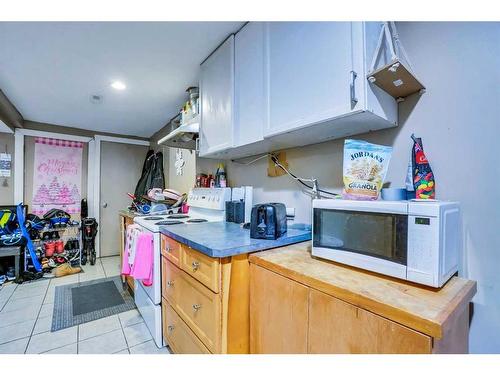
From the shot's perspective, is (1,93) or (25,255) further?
(25,255)

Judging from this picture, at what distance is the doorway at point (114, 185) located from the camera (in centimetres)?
384

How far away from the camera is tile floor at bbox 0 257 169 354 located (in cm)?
158

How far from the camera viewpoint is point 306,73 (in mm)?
1043

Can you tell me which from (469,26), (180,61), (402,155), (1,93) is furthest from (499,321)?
(1,93)

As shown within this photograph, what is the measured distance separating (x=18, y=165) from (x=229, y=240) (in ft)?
12.2

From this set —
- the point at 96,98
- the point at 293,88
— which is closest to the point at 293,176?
the point at 293,88

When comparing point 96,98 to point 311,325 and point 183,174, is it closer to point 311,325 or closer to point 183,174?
point 183,174

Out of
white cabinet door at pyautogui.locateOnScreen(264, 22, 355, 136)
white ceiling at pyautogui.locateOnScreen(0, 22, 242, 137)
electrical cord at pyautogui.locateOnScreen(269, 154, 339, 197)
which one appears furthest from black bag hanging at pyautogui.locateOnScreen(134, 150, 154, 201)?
white cabinet door at pyautogui.locateOnScreen(264, 22, 355, 136)

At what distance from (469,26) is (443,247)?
873 millimetres

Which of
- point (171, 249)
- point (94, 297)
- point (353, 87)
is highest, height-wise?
point (353, 87)

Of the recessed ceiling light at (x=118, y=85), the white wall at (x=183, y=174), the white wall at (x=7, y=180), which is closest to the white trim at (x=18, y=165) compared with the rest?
the white wall at (x=7, y=180)

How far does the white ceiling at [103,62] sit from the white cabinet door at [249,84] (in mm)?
155

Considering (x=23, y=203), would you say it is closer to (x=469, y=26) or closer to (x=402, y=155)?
(x=402, y=155)

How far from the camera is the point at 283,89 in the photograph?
1.15 metres
